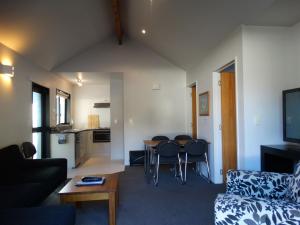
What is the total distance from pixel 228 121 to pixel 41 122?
13.9ft

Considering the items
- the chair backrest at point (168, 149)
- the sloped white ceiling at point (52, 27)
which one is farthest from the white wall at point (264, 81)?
the sloped white ceiling at point (52, 27)

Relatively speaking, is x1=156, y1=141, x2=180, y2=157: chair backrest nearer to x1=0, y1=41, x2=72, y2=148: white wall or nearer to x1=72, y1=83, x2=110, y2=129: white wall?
x1=0, y1=41, x2=72, y2=148: white wall

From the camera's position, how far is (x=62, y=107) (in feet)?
22.6

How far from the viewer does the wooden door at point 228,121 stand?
3967 mm

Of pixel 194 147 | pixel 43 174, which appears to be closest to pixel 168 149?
pixel 194 147

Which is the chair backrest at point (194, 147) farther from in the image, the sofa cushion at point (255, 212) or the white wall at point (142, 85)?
the sofa cushion at point (255, 212)

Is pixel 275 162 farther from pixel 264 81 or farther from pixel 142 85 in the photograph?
pixel 142 85

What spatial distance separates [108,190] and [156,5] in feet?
9.91

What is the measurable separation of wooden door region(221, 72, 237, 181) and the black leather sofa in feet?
9.24

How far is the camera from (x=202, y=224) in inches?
96.5

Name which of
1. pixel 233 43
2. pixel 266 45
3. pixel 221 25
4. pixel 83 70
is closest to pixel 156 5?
pixel 221 25

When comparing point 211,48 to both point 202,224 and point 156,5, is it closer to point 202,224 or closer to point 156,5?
point 156,5

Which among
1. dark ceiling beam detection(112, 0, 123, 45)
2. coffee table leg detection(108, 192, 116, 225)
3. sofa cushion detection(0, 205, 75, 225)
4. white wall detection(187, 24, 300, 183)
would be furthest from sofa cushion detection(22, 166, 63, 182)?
dark ceiling beam detection(112, 0, 123, 45)

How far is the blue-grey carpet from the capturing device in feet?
8.46
